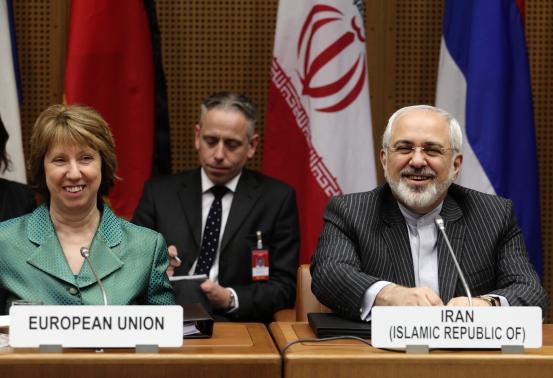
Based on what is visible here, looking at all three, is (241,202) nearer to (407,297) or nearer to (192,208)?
(192,208)

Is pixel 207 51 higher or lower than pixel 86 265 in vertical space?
higher

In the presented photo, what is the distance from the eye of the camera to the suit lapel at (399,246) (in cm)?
309

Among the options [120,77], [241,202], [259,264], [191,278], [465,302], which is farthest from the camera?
[120,77]

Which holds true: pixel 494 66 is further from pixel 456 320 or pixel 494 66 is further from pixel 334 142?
pixel 456 320

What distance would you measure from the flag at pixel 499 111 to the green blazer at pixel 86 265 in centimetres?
205

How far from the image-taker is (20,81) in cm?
498

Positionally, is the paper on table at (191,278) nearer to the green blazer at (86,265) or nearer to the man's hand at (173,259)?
the man's hand at (173,259)

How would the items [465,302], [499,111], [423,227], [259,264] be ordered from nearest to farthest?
[465,302] → [423,227] → [259,264] → [499,111]

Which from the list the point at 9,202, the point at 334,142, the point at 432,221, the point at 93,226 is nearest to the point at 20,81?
the point at 9,202

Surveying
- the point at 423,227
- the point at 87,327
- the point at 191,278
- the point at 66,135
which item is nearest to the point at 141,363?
the point at 87,327

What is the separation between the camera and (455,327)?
7.48ft

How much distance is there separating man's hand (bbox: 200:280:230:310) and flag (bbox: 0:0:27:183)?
47.9 inches

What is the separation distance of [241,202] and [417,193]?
49.3 inches

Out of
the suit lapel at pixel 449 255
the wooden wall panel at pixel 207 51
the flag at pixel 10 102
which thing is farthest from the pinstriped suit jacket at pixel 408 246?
the wooden wall panel at pixel 207 51
